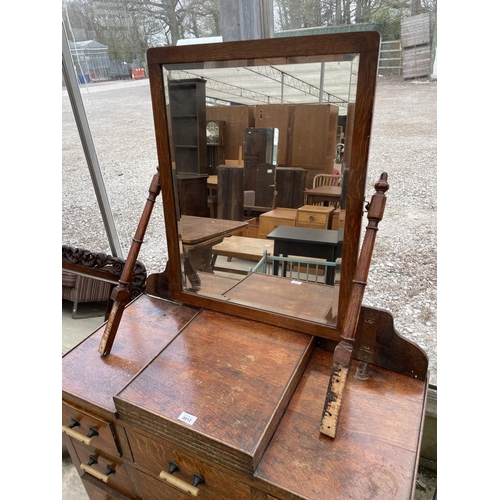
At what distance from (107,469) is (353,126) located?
1.04m

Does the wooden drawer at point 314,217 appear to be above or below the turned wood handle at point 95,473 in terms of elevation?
above

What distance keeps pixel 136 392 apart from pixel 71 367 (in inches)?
9.3

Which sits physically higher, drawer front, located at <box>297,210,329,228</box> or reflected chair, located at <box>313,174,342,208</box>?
reflected chair, located at <box>313,174,342,208</box>

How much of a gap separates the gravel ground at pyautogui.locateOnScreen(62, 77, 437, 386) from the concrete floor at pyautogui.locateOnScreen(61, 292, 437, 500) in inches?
15.8

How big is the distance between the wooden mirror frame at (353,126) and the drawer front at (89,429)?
38 centimetres

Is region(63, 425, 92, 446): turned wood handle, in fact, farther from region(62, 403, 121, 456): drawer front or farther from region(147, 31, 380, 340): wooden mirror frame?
region(147, 31, 380, 340): wooden mirror frame

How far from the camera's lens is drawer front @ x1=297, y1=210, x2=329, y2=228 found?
79cm

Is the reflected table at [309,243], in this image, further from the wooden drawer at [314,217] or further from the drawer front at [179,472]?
the drawer front at [179,472]

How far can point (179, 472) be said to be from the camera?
0.73m

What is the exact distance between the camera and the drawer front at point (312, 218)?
0.79m

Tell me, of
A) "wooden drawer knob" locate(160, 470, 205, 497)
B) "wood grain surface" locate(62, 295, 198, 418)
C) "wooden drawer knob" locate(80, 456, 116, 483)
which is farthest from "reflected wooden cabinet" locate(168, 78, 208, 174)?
"wooden drawer knob" locate(80, 456, 116, 483)

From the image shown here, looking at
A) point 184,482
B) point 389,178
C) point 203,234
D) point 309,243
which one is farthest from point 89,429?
point 389,178

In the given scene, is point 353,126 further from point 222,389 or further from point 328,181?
point 222,389

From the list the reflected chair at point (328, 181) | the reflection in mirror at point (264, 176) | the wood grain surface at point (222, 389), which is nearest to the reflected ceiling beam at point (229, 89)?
the reflection in mirror at point (264, 176)
